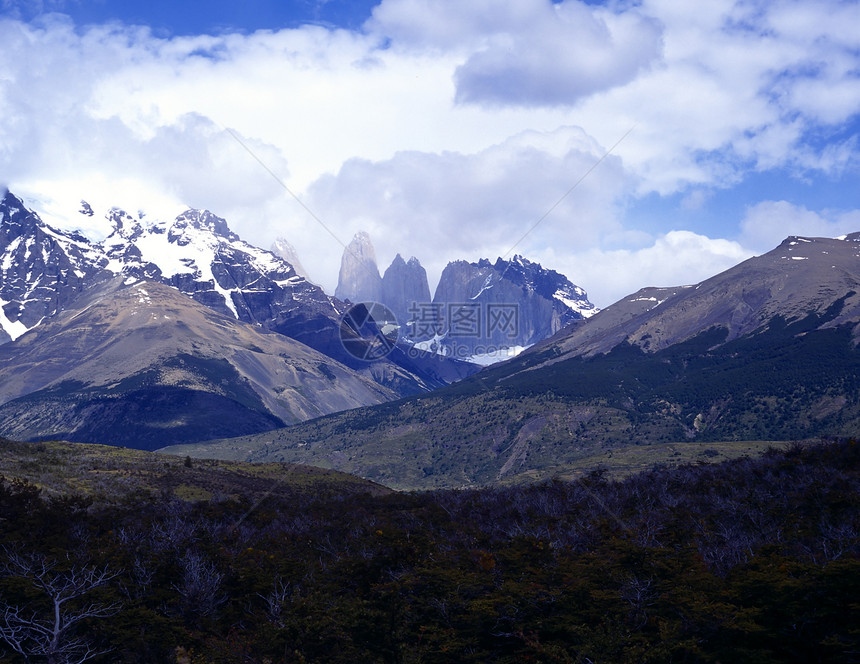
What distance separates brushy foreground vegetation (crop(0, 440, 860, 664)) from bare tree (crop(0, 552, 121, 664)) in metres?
0.19

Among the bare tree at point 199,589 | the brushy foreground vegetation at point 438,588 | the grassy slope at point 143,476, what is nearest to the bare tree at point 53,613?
the brushy foreground vegetation at point 438,588

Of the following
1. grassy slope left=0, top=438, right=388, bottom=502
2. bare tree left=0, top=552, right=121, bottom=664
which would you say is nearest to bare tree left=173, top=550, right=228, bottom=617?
bare tree left=0, top=552, right=121, bottom=664

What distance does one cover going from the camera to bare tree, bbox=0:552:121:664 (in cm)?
4441

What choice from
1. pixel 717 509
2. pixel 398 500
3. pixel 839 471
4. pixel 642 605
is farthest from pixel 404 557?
pixel 839 471

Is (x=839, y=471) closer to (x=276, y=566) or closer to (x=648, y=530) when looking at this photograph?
(x=648, y=530)

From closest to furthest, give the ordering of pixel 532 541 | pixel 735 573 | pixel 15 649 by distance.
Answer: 1. pixel 15 649
2. pixel 735 573
3. pixel 532 541

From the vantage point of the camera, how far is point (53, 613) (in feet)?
157

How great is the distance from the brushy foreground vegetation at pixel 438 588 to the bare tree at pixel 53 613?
0.61 feet

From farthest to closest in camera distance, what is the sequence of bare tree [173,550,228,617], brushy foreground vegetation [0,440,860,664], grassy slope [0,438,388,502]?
grassy slope [0,438,388,502] < bare tree [173,550,228,617] < brushy foreground vegetation [0,440,860,664]

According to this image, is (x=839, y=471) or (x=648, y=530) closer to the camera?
(x=648, y=530)

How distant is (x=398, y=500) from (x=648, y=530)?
4951 centimetres

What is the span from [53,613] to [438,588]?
85.1 ft

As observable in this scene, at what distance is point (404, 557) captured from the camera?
63.3 metres

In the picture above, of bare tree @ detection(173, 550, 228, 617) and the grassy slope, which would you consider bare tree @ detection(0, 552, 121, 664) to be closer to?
bare tree @ detection(173, 550, 228, 617)
